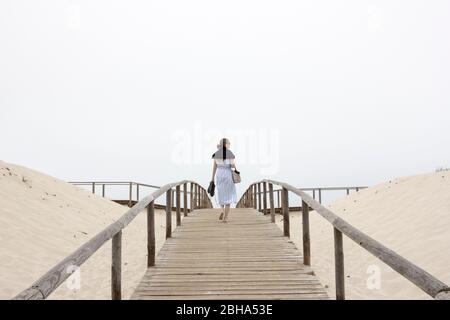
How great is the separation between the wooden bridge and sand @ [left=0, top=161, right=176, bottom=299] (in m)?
1.32

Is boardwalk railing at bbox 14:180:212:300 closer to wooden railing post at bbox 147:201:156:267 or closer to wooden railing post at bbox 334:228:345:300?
wooden railing post at bbox 147:201:156:267

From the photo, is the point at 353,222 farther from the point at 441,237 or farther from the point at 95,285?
the point at 95,285

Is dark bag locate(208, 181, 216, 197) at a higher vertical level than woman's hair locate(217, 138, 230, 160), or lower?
lower

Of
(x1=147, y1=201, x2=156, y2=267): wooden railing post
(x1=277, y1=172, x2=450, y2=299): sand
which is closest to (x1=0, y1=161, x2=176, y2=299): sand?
(x1=147, y1=201, x2=156, y2=267): wooden railing post

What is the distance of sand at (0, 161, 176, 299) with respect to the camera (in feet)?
22.3

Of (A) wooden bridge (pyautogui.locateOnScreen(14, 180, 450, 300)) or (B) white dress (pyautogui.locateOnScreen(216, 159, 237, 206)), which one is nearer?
(A) wooden bridge (pyautogui.locateOnScreen(14, 180, 450, 300))

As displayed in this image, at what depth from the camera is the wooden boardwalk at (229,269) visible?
4879mm

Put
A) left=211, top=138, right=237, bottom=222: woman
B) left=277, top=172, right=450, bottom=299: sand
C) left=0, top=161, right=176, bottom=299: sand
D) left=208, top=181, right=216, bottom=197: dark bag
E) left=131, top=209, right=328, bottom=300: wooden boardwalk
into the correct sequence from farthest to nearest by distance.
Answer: left=211, top=138, right=237, bottom=222: woman, left=208, top=181, right=216, bottom=197: dark bag, left=277, top=172, right=450, bottom=299: sand, left=0, top=161, right=176, bottom=299: sand, left=131, top=209, right=328, bottom=300: wooden boardwalk

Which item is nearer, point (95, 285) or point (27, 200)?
point (95, 285)

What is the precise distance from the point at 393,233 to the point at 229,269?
5.64m

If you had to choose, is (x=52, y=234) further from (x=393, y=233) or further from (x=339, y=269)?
(x=393, y=233)
